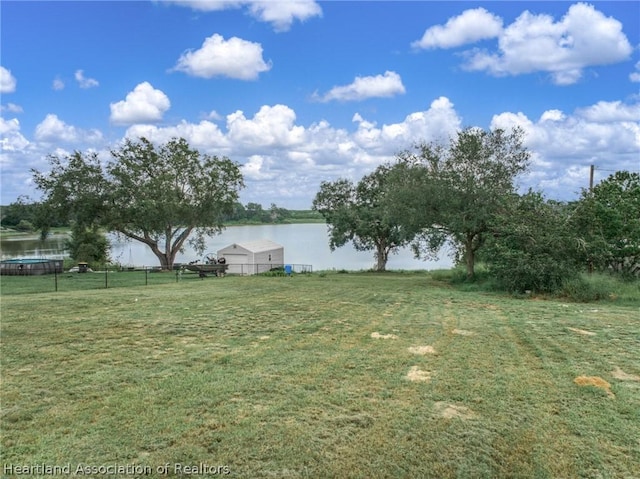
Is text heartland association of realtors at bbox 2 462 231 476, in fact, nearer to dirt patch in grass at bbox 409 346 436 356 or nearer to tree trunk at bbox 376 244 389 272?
dirt patch in grass at bbox 409 346 436 356

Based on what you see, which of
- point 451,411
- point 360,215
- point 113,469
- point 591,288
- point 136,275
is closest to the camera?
point 113,469

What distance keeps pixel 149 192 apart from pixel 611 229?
19879 mm

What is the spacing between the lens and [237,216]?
48562 millimetres

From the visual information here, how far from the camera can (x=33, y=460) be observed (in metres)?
2.41

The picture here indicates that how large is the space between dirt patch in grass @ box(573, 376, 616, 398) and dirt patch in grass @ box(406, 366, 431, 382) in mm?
1260

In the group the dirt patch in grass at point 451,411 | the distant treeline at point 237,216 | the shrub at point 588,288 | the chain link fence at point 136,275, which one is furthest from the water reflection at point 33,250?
the dirt patch in grass at point 451,411

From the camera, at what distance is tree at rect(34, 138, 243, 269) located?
22.3 meters

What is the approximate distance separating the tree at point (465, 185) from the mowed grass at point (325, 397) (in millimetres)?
8205

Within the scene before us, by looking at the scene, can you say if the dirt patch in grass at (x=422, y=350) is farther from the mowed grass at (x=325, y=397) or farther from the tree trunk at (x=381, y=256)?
the tree trunk at (x=381, y=256)

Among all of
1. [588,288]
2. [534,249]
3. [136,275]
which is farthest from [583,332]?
[136,275]

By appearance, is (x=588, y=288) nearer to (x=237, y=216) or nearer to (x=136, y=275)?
(x=136, y=275)

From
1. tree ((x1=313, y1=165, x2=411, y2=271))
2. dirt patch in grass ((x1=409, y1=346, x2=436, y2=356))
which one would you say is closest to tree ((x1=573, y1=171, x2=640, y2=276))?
dirt patch in grass ((x1=409, y1=346, x2=436, y2=356))

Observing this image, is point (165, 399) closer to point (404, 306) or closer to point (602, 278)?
point (404, 306)

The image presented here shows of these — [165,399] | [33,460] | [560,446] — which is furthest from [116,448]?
[560,446]
